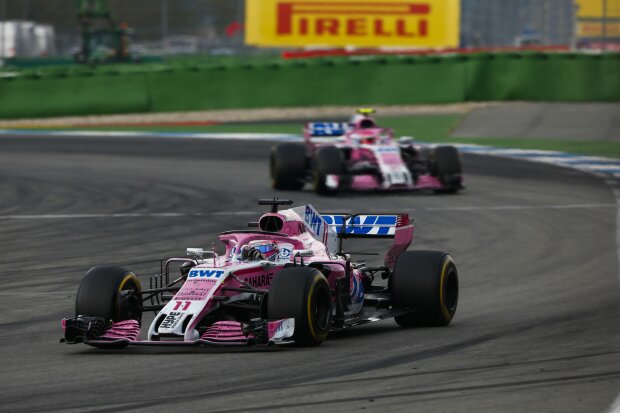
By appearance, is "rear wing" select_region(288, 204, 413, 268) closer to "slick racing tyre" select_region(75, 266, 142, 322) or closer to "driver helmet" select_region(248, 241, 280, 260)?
"driver helmet" select_region(248, 241, 280, 260)

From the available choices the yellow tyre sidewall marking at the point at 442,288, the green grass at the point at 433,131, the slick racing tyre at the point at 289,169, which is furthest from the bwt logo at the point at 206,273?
the green grass at the point at 433,131

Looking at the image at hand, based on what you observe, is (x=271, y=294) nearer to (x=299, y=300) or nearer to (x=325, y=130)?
(x=299, y=300)

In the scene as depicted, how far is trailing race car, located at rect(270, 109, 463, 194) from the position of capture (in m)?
24.0

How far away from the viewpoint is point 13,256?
17266 millimetres

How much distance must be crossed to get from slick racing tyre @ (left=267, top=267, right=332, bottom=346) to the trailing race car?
43.8 ft

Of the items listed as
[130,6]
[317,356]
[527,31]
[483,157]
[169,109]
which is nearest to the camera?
[317,356]

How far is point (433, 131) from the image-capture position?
36719mm

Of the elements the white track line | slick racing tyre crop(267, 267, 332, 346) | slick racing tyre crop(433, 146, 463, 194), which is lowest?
the white track line

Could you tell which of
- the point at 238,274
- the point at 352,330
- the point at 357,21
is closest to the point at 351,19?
the point at 357,21

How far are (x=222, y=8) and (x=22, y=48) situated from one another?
672 centimetres

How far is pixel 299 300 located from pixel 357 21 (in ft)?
126

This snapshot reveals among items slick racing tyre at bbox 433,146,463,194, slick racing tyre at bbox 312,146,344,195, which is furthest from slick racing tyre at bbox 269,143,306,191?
slick racing tyre at bbox 433,146,463,194

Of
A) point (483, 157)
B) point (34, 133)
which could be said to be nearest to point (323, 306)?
point (483, 157)

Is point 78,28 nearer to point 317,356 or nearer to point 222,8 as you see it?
point 222,8
